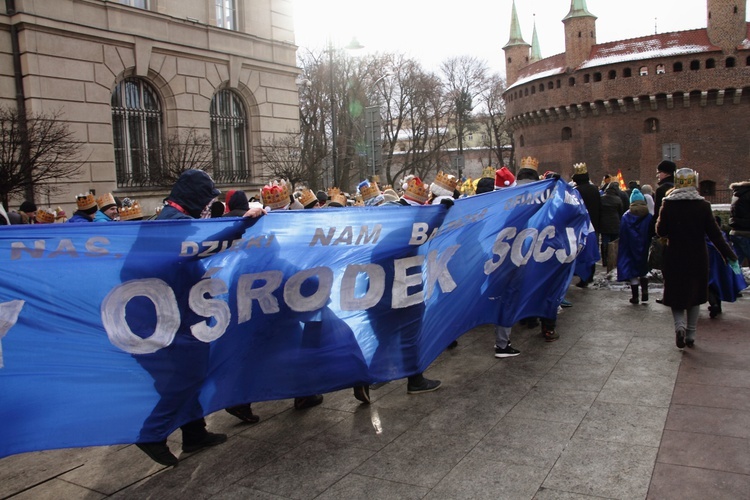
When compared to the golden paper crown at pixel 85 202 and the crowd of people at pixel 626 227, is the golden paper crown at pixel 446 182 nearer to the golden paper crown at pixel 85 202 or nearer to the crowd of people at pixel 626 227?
the crowd of people at pixel 626 227

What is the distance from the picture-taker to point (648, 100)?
1976 inches

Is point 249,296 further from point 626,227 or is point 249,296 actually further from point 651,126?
point 651,126

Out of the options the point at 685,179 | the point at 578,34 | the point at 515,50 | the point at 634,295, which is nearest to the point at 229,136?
the point at 634,295

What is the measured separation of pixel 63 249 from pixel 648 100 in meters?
52.6

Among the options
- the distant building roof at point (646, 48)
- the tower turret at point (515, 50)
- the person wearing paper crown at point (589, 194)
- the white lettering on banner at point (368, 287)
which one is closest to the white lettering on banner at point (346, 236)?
the white lettering on banner at point (368, 287)

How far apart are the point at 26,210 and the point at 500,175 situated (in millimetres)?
10245

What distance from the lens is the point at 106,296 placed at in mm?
4203

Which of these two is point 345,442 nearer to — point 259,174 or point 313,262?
point 313,262

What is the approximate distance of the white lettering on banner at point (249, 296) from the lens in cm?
427

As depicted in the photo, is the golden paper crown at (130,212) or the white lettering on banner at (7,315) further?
the golden paper crown at (130,212)

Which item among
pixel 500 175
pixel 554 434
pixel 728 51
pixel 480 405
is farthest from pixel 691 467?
pixel 728 51

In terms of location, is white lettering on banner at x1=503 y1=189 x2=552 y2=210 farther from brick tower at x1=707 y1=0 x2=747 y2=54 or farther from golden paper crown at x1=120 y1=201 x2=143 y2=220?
brick tower at x1=707 y1=0 x2=747 y2=54

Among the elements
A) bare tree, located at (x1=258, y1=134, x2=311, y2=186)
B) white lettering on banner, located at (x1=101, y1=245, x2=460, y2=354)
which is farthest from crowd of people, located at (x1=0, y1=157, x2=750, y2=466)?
bare tree, located at (x1=258, y1=134, x2=311, y2=186)

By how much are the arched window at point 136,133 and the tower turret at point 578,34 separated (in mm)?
41213
